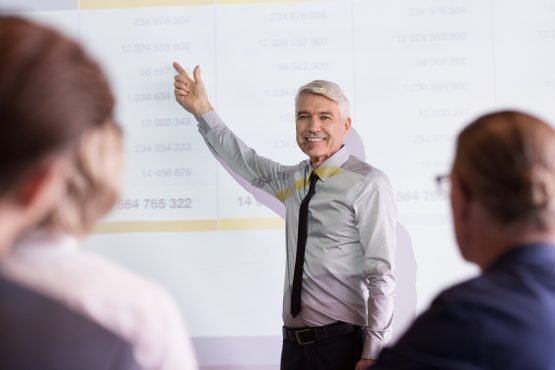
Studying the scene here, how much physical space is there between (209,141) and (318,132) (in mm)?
488

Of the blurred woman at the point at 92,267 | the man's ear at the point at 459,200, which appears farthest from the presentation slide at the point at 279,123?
the blurred woman at the point at 92,267

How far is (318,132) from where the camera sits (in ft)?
8.51

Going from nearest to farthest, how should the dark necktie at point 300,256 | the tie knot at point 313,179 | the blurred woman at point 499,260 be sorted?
the blurred woman at point 499,260
the dark necktie at point 300,256
the tie knot at point 313,179

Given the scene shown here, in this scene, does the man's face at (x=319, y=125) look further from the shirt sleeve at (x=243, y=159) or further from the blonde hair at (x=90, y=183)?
the blonde hair at (x=90, y=183)

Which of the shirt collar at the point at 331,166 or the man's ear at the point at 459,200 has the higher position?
the shirt collar at the point at 331,166

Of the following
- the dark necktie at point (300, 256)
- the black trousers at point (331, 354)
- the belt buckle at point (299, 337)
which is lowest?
the black trousers at point (331, 354)

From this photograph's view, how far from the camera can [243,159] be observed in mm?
2678

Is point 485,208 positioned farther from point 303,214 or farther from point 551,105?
point 551,105

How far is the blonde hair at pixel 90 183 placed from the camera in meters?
0.69

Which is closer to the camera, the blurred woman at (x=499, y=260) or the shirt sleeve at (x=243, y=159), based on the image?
the blurred woman at (x=499, y=260)

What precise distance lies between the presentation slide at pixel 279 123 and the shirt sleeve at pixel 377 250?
0.65 ft

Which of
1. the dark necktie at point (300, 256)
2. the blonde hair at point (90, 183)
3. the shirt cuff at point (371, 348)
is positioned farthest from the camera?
the dark necktie at point (300, 256)

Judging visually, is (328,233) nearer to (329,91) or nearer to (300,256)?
(300,256)

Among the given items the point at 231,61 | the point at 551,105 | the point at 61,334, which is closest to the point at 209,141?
the point at 231,61
